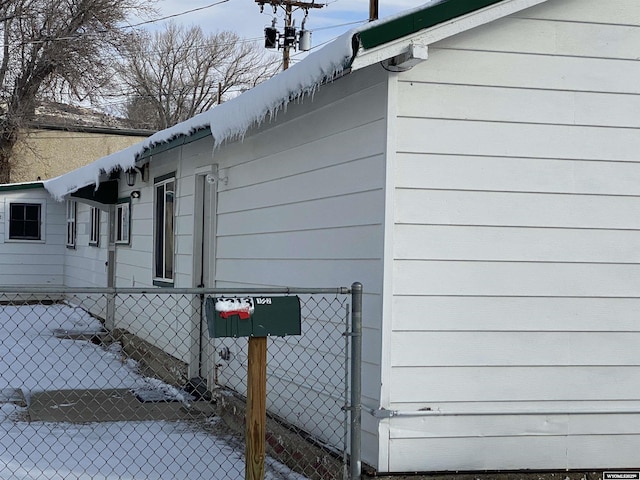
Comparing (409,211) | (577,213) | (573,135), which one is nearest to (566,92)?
(573,135)

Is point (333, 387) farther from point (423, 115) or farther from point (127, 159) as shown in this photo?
point (127, 159)

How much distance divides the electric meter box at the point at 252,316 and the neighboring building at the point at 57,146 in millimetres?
23870

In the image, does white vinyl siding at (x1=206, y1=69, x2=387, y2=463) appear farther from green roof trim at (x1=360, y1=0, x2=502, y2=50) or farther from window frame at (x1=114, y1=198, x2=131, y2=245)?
window frame at (x1=114, y1=198, x2=131, y2=245)

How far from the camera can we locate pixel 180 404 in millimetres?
8508

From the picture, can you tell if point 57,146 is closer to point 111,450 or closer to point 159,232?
point 159,232

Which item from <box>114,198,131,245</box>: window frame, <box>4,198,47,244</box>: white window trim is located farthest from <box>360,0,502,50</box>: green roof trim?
<box>4,198,47,244</box>: white window trim

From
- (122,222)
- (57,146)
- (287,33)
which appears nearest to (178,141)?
(122,222)

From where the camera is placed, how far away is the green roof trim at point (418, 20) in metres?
4.54

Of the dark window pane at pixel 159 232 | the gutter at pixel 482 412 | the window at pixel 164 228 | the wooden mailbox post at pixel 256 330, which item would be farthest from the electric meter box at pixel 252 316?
the dark window pane at pixel 159 232

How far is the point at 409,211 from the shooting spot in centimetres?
500

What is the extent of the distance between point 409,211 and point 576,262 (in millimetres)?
1107

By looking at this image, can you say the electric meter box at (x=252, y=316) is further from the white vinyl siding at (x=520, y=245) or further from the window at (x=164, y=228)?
the window at (x=164, y=228)

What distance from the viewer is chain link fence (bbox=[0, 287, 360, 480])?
5750 mm

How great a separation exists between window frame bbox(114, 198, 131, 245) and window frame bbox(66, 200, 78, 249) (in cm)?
493
